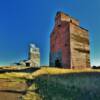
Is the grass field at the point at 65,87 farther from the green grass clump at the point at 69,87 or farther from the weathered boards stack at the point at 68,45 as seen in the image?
the weathered boards stack at the point at 68,45

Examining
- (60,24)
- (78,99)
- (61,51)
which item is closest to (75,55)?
(61,51)

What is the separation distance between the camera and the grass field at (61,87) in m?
14.6

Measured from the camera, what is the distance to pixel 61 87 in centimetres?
1611

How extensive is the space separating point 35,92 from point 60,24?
48.8 ft

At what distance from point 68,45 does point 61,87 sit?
10462mm

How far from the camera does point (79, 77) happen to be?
17.4 meters

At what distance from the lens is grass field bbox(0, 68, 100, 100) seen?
47.9 ft

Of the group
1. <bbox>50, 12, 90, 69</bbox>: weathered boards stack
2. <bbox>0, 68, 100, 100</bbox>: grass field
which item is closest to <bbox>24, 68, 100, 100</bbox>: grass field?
<bbox>0, 68, 100, 100</bbox>: grass field

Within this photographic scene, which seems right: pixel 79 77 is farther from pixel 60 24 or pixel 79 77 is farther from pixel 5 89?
pixel 60 24

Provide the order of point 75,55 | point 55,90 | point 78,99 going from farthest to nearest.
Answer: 1. point 75,55
2. point 55,90
3. point 78,99

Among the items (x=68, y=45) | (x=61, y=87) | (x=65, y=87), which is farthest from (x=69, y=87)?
(x=68, y=45)

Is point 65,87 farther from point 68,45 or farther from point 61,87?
point 68,45

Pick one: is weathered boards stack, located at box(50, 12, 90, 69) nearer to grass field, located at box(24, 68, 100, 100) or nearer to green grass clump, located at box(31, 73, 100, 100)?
grass field, located at box(24, 68, 100, 100)

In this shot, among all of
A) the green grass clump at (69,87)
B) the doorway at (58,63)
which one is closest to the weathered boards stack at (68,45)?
the doorway at (58,63)
